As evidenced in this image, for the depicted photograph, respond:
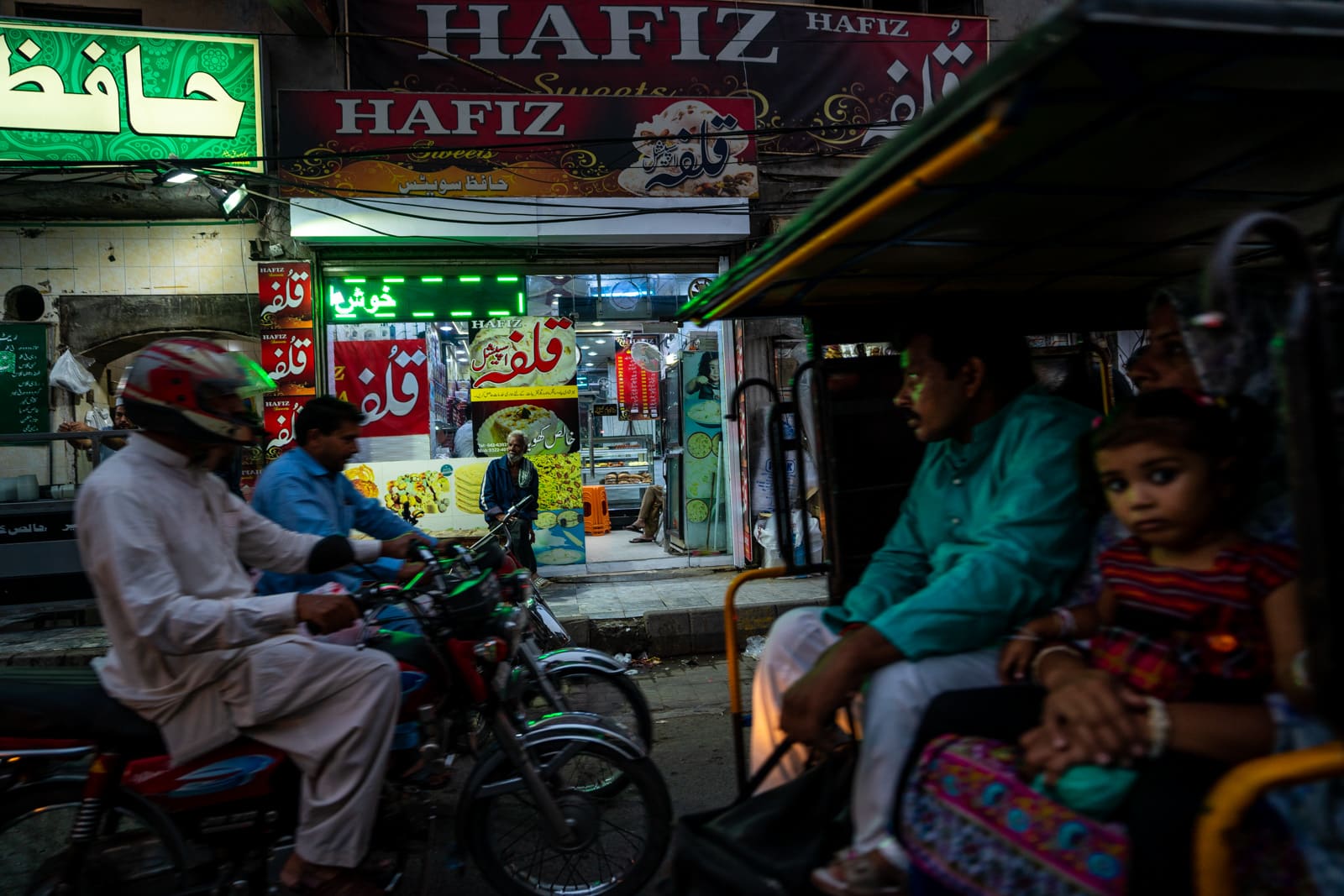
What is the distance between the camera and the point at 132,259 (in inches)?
319

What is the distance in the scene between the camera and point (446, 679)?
284 centimetres

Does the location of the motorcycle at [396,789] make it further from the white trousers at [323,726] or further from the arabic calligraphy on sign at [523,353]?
the arabic calligraphy on sign at [523,353]

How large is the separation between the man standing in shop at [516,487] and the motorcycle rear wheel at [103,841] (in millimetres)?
5421

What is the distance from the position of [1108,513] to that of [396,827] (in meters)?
2.25

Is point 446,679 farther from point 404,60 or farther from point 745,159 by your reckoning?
point 404,60

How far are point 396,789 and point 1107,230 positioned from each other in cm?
271

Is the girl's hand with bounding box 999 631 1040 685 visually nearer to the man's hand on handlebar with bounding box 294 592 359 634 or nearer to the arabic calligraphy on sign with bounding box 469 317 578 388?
the man's hand on handlebar with bounding box 294 592 359 634

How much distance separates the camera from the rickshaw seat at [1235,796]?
1074 mm

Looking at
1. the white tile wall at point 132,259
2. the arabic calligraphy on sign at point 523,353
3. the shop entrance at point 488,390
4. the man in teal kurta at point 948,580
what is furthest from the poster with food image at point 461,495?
the man in teal kurta at point 948,580

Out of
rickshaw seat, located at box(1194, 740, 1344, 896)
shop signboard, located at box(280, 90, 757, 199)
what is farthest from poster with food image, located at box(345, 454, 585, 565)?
rickshaw seat, located at box(1194, 740, 1344, 896)

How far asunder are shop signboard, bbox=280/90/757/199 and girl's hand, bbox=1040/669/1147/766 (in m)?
6.65

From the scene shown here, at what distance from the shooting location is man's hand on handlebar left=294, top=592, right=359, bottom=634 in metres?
2.29

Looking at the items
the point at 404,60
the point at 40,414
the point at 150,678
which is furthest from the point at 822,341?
the point at 40,414

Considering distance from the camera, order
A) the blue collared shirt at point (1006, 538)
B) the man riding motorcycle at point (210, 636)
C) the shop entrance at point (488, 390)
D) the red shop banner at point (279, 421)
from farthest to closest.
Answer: the shop entrance at point (488, 390), the red shop banner at point (279, 421), the man riding motorcycle at point (210, 636), the blue collared shirt at point (1006, 538)
